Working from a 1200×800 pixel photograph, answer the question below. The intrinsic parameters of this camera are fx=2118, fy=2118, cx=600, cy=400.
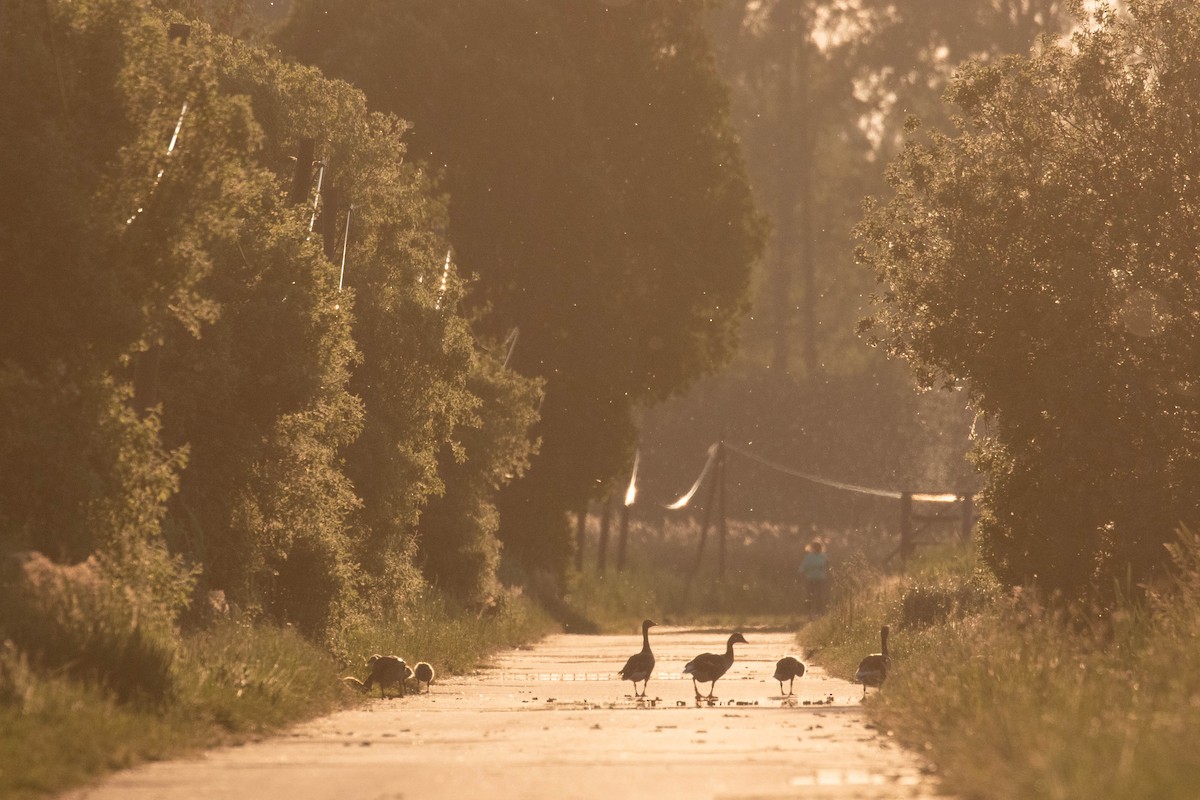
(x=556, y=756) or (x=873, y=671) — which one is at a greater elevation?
(x=873, y=671)

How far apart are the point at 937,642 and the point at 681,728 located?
24.4 ft

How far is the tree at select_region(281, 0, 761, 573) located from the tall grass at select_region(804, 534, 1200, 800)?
1030 inches

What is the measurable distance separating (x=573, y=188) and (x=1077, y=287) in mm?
24408

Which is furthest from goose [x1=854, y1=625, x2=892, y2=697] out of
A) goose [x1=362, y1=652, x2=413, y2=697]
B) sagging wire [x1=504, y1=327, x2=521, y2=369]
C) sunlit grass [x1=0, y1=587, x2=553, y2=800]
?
sagging wire [x1=504, y1=327, x2=521, y2=369]

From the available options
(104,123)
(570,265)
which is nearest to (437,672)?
(104,123)

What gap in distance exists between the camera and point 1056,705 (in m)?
13.3

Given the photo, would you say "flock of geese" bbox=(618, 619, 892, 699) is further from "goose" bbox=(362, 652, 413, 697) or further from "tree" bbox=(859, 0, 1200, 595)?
"tree" bbox=(859, 0, 1200, 595)

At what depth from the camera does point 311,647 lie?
21.0m

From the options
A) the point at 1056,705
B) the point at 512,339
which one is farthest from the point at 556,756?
the point at 512,339

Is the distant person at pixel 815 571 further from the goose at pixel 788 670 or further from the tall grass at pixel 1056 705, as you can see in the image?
the goose at pixel 788 670

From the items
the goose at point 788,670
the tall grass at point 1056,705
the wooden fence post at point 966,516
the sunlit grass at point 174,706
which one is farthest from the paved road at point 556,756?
the wooden fence post at point 966,516

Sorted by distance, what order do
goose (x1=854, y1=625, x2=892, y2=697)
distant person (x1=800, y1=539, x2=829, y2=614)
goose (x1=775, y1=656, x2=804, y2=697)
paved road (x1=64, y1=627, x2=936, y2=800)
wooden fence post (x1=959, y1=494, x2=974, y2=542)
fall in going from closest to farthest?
paved road (x1=64, y1=627, x2=936, y2=800), goose (x1=854, y1=625, x2=892, y2=697), goose (x1=775, y1=656, x2=804, y2=697), wooden fence post (x1=959, y1=494, x2=974, y2=542), distant person (x1=800, y1=539, x2=829, y2=614)

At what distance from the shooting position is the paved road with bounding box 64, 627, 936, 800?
1103 centimetres

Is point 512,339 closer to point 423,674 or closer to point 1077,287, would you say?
point 1077,287
